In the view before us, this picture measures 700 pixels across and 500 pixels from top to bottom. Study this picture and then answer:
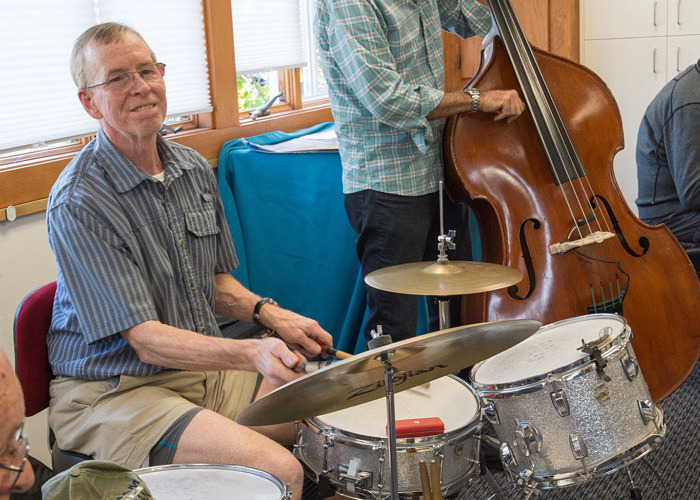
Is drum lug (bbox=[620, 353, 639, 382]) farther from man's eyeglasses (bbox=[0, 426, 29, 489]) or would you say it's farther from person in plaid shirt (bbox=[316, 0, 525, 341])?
man's eyeglasses (bbox=[0, 426, 29, 489])

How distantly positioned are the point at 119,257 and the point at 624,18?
3.11 metres

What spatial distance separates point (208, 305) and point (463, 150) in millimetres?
868

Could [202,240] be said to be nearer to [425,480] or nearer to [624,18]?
[425,480]

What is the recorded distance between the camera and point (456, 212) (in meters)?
2.48

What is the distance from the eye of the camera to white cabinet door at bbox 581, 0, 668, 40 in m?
3.80

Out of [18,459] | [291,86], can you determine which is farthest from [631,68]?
[18,459]

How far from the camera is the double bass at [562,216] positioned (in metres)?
2.11

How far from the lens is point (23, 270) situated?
97.0 inches

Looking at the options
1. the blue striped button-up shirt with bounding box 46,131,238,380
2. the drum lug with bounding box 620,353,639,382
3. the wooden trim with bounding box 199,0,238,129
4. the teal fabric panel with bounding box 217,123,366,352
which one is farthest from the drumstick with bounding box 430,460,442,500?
the wooden trim with bounding box 199,0,238,129

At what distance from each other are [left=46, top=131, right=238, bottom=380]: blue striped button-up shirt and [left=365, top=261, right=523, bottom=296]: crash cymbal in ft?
1.40

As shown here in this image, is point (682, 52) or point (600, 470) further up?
point (682, 52)

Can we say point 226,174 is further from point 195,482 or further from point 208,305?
point 195,482

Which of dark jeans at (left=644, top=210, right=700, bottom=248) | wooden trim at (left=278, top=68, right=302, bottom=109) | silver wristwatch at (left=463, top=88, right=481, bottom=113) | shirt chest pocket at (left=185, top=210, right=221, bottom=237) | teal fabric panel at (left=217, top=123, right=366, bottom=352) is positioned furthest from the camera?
wooden trim at (left=278, top=68, right=302, bottom=109)

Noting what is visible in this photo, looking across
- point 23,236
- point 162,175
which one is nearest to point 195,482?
point 162,175
